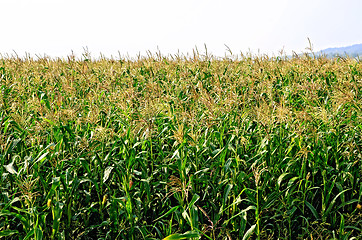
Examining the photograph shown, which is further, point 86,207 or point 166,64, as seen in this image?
point 166,64

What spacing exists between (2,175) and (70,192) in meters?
0.71

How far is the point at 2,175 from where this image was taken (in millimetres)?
3146

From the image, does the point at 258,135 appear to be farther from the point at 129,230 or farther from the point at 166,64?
the point at 166,64

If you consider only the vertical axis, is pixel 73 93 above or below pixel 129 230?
above

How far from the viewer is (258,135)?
161 inches

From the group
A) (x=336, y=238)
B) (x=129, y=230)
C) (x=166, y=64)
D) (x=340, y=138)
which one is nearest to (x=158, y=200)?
(x=129, y=230)

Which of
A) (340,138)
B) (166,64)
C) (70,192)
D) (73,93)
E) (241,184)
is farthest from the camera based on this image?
(166,64)

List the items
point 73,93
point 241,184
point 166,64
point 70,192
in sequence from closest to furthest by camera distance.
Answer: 1. point 70,192
2. point 241,184
3. point 73,93
4. point 166,64

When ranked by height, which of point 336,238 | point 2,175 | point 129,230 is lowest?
point 336,238

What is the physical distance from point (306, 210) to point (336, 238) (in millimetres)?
377

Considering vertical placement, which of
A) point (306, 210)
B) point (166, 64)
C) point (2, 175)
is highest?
point (166, 64)

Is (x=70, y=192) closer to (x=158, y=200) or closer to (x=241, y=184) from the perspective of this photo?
(x=158, y=200)

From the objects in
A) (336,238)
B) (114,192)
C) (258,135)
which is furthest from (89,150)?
(336,238)

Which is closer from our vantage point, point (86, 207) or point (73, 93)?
point (86, 207)
